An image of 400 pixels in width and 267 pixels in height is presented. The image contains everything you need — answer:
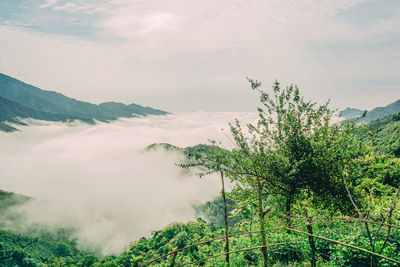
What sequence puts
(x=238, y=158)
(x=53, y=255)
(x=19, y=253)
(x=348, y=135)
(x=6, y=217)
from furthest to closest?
1. (x=6, y=217)
2. (x=53, y=255)
3. (x=19, y=253)
4. (x=238, y=158)
5. (x=348, y=135)

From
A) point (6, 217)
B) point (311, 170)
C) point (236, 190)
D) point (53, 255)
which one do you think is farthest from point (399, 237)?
point (6, 217)

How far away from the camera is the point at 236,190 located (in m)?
14.4

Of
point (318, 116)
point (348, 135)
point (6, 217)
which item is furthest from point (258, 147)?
point (6, 217)

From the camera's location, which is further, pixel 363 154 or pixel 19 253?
pixel 19 253

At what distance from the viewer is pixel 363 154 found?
12.0m

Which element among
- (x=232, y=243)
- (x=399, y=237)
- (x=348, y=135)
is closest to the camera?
(x=399, y=237)

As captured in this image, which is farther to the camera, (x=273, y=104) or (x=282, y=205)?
(x=282, y=205)

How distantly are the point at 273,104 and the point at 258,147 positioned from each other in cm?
270

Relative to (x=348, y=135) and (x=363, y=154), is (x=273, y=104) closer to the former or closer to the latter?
(x=348, y=135)

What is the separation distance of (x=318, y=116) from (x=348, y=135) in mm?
A: 1765

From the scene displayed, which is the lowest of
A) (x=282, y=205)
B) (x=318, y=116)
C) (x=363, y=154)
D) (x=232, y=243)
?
(x=232, y=243)

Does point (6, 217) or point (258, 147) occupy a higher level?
point (258, 147)

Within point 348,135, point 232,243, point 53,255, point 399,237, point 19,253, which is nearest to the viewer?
point 399,237

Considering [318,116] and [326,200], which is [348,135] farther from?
[326,200]
